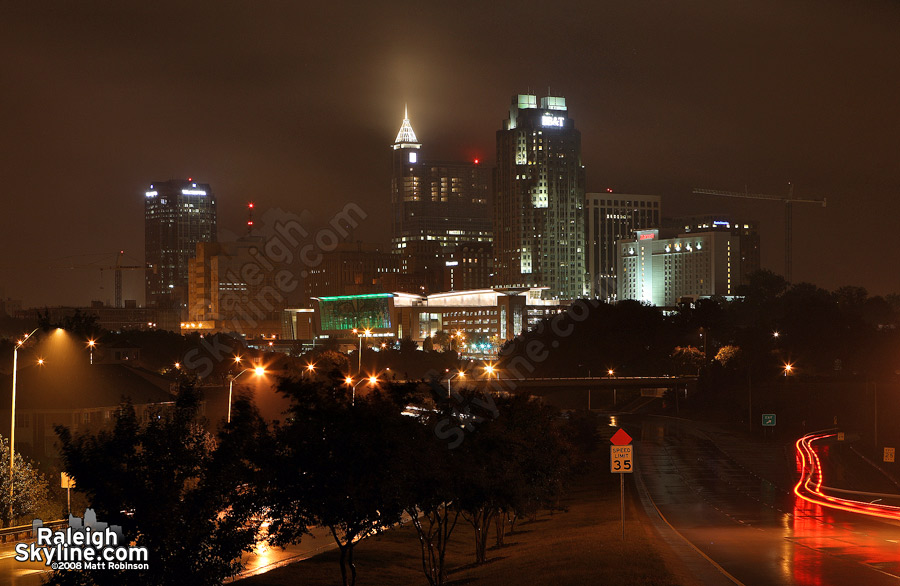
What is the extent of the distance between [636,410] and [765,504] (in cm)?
9608

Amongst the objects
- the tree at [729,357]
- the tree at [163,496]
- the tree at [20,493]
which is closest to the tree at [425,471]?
the tree at [163,496]

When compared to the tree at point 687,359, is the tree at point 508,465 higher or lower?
higher

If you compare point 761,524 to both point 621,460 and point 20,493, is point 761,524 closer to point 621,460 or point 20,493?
point 621,460

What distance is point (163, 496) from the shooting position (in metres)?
26.3

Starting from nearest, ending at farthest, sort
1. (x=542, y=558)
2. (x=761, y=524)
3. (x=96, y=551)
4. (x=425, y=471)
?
(x=96, y=551)
(x=425, y=471)
(x=542, y=558)
(x=761, y=524)

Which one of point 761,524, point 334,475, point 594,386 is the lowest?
point 594,386

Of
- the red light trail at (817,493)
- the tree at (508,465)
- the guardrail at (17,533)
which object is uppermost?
the tree at (508,465)

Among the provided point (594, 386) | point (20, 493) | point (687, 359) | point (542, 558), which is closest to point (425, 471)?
point (542, 558)

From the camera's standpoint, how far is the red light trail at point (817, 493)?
2143 inches

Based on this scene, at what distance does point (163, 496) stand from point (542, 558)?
16.4 metres

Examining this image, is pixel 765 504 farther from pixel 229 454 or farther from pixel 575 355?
pixel 575 355

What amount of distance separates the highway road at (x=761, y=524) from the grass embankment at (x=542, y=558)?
2524 millimetres

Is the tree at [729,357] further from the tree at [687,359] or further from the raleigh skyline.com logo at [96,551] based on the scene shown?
the raleigh skyline.com logo at [96,551]

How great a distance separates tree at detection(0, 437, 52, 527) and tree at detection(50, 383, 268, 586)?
78.3 ft
